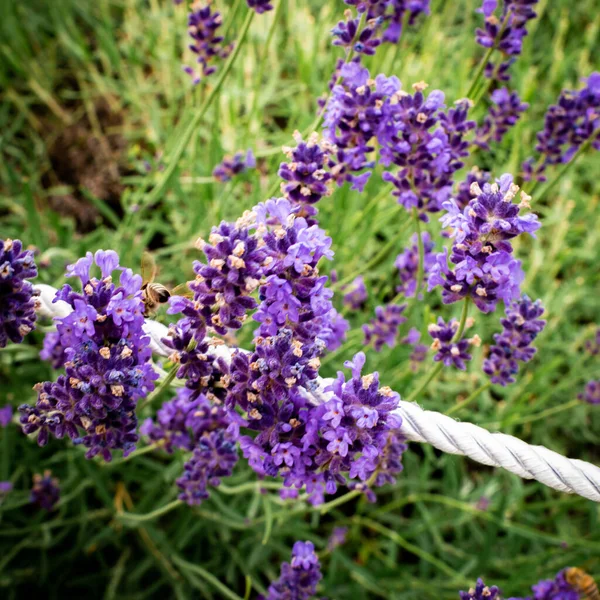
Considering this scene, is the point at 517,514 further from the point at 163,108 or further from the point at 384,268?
the point at 163,108

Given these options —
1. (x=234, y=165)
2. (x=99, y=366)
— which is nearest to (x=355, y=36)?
(x=234, y=165)

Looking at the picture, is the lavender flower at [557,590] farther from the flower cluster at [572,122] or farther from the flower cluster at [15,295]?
the flower cluster at [15,295]

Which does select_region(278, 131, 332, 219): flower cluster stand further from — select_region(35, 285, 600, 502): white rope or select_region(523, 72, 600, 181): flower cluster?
select_region(523, 72, 600, 181): flower cluster

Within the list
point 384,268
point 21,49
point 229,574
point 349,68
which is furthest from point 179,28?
point 229,574

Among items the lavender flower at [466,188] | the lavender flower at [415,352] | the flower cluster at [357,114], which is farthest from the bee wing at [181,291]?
the lavender flower at [415,352]

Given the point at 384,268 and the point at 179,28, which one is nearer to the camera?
the point at 384,268

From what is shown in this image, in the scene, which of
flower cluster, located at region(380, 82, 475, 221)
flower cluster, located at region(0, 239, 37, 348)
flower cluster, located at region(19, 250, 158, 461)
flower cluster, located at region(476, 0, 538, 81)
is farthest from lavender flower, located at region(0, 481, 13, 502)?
flower cluster, located at region(476, 0, 538, 81)

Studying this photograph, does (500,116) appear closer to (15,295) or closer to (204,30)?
(204,30)
